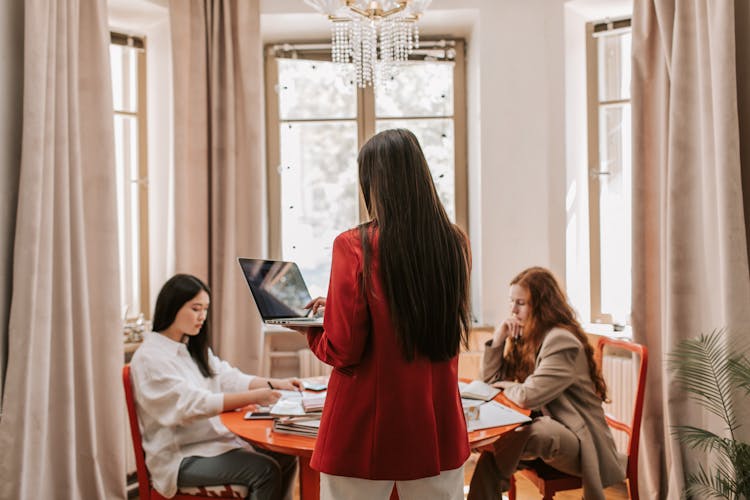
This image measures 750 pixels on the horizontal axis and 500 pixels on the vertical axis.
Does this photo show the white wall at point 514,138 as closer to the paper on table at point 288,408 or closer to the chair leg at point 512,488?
the chair leg at point 512,488

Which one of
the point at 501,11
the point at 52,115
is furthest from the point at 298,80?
the point at 52,115

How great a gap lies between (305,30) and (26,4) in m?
1.77

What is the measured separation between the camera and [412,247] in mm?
1322

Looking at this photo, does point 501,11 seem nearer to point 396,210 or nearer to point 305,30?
point 305,30

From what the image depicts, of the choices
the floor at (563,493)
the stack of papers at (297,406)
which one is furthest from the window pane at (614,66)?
the stack of papers at (297,406)

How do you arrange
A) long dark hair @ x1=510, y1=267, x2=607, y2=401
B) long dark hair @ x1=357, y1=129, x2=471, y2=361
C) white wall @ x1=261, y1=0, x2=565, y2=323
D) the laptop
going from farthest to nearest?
white wall @ x1=261, y1=0, x2=565, y2=323 < long dark hair @ x1=510, y1=267, x2=607, y2=401 < the laptop < long dark hair @ x1=357, y1=129, x2=471, y2=361

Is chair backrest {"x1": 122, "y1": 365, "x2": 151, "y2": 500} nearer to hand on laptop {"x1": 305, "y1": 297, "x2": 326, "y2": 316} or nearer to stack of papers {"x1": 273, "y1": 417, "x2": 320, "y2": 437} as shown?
stack of papers {"x1": 273, "y1": 417, "x2": 320, "y2": 437}

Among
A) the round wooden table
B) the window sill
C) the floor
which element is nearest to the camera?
the round wooden table

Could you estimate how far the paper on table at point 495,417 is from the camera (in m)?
1.99

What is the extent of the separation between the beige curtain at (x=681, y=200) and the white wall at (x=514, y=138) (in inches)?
25.6

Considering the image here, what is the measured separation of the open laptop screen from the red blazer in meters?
0.30

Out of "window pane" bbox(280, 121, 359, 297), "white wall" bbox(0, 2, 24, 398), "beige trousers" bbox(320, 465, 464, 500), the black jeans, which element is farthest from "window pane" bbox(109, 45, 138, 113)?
"beige trousers" bbox(320, 465, 464, 500)

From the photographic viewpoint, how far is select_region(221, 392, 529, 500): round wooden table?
1.84 meters

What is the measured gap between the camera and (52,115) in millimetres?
2277
